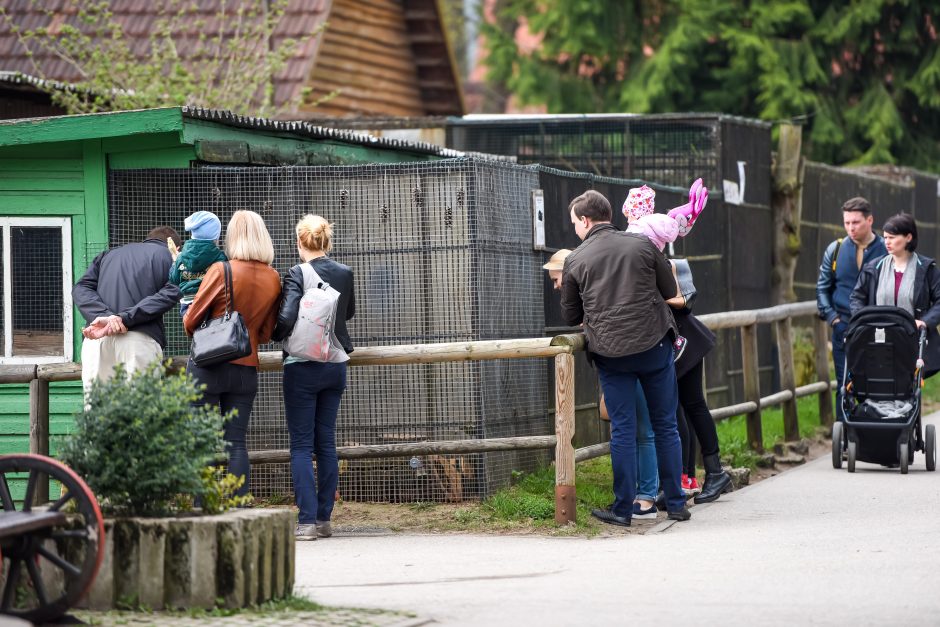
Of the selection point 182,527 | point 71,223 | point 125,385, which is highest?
point 71,223

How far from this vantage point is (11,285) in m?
10.2

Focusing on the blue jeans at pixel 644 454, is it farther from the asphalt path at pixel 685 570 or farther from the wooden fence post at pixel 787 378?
the wooden fence post at pixel 787 378

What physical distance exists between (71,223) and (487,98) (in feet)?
107

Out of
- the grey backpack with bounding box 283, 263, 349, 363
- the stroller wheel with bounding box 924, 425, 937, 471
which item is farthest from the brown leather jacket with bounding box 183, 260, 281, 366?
the stroller wheel with bounding box 924, 425, 937, 471

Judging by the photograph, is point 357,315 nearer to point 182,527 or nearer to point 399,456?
point 399,456

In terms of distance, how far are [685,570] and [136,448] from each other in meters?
2.71

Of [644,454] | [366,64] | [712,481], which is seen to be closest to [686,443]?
[712,481]

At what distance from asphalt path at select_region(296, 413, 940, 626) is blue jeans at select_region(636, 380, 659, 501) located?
1.18 feet

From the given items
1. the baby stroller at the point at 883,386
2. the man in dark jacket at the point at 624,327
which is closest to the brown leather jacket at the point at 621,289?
the man in dark jacket at the point at 624,327

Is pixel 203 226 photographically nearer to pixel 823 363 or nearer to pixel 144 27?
pixel 823 363

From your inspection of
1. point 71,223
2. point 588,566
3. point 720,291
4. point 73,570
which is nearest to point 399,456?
point 588,566

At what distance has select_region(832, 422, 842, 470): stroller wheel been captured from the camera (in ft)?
37.8

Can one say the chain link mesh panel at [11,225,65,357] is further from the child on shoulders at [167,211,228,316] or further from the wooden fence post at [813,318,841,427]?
the wooden fence post at [813,318,841,427]

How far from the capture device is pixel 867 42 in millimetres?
28719
